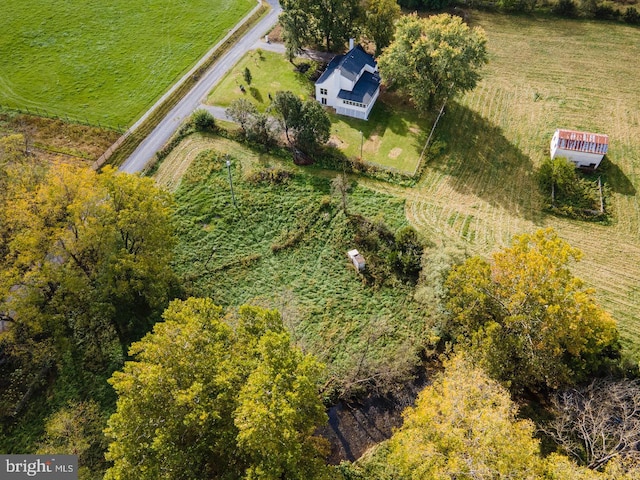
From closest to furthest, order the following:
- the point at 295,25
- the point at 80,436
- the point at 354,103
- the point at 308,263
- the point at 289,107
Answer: the point at 80,436
the point at 308,263
the point at 289,107
the point at 354,103
the point at 295,25

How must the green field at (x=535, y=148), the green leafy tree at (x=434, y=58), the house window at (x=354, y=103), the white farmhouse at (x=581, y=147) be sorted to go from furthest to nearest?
1. the house window at (x=354, y=103)
2. the green leafy tree at (x=434, y=58)
3. the white farmhouse at (x=581, y=147)
4. the green field at (x=535, y=148)

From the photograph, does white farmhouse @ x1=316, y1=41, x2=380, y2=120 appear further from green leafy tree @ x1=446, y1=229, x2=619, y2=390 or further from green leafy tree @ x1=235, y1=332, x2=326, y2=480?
green leafy tree @ x1=235, y1=332, x2=326, y2=480

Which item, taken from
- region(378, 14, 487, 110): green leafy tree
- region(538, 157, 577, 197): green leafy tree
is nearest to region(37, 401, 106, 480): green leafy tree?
region(378, 14, 487, 110): green leafy tree

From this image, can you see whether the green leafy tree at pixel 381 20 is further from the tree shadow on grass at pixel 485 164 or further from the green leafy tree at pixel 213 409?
the green leafy tree at pixel 213 409

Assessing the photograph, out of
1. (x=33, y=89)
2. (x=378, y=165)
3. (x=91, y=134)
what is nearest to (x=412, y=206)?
(x=378, y=165)

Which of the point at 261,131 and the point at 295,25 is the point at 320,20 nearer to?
the point at 295,25

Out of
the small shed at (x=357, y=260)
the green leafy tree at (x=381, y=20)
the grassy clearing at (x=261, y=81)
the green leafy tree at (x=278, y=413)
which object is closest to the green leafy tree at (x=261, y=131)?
the grassy clearing at (x=261, y=81)

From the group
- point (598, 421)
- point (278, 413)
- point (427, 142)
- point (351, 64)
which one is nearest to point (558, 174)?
point (427, 142)
